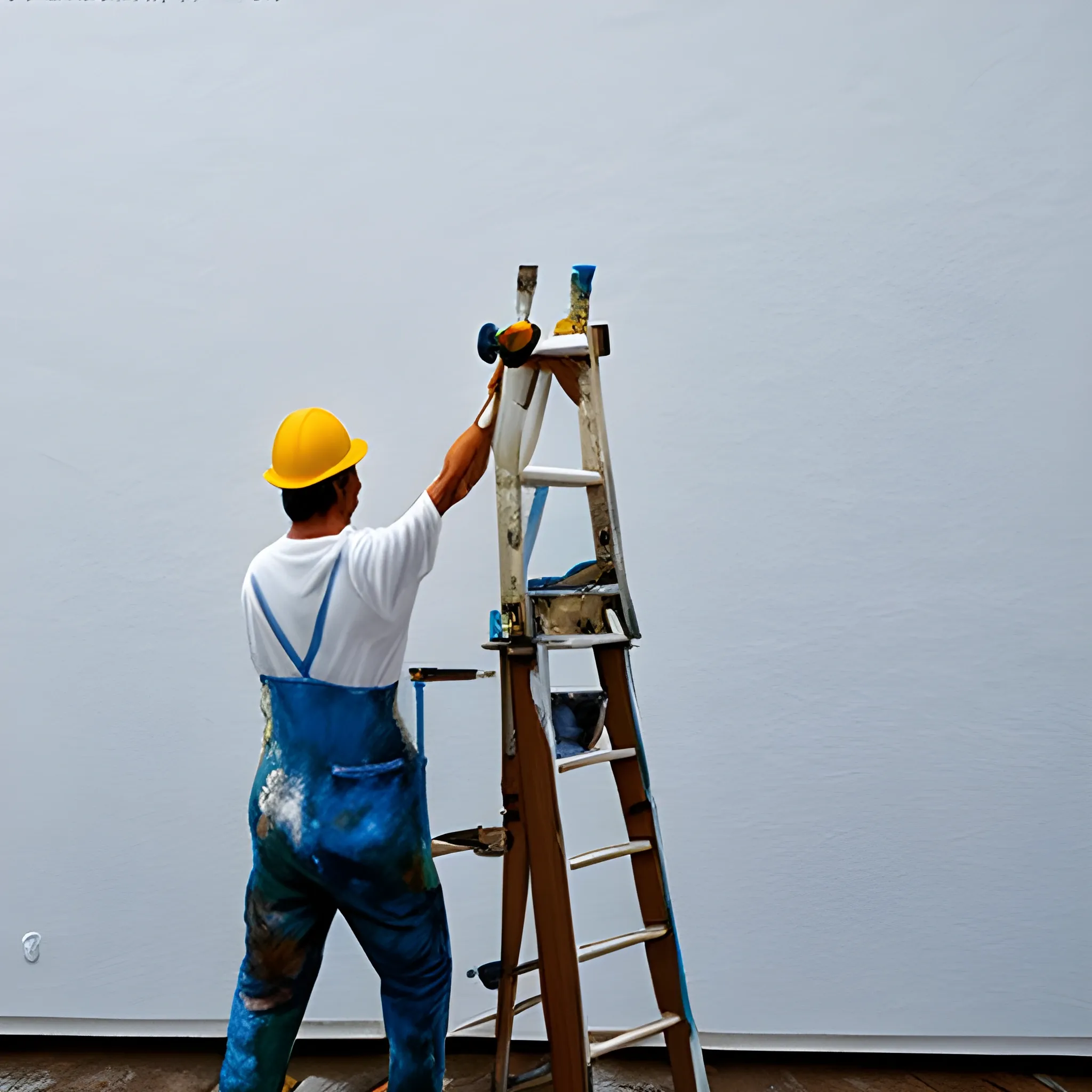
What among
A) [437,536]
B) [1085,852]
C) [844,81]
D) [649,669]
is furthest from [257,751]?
[844,81]

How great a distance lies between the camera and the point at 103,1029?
2.79 m

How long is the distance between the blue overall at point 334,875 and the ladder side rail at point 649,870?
41 centimetres

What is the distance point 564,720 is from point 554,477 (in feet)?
1.59

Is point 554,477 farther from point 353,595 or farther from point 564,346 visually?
point 353,595

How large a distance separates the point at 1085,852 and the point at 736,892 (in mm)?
917

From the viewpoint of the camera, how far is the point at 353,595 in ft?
5.79

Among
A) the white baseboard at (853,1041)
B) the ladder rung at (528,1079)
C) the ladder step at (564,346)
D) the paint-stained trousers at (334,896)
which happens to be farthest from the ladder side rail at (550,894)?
the white baseboard at (853,1041)

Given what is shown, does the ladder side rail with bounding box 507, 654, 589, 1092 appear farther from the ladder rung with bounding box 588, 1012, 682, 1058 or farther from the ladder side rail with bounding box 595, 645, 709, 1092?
the ladder side rail with bounding box 595, 645, 709, 1092

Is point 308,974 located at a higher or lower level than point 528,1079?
higher

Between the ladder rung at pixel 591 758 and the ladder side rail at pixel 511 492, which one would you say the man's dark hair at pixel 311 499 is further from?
the ladder rung at pixel 591 758

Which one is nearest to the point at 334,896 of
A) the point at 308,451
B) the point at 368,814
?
the point at 368,814

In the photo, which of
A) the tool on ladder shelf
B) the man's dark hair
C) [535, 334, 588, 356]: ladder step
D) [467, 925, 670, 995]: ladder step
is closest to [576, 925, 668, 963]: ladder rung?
[467, 925, 670, 995]: ladder step

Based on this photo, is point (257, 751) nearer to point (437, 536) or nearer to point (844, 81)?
point (437, 536)

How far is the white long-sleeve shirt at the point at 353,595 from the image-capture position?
68.6 inches
